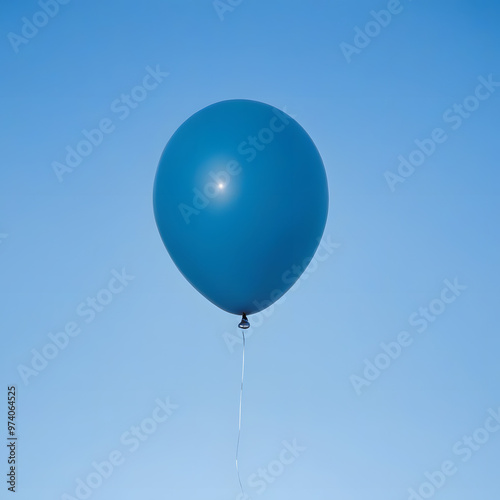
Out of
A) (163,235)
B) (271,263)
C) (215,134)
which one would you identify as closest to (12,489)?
(163,235)

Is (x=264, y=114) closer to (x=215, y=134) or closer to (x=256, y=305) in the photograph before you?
(x=215, y=134)

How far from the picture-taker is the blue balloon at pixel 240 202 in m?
3.21

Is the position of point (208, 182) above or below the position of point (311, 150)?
below

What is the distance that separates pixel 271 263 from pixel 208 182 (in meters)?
0.52

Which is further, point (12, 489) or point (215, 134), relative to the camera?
point (12, 489)

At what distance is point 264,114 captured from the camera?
3420mm

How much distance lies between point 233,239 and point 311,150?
2.30 feet

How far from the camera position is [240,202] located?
10.5ft

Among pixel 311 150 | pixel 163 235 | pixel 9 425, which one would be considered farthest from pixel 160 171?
pixel 9 425

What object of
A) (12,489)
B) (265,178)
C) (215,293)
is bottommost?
(12,489)

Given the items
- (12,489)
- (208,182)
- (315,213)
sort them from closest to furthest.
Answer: (208,182) → (315,213) → (12,489)

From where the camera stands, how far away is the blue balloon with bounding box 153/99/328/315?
3.21 m

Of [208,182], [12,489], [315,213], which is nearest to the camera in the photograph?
[208,182]

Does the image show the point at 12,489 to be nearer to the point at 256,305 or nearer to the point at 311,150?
the point at 256,305
